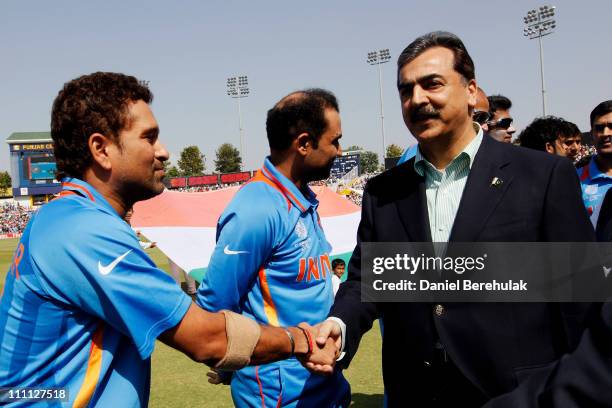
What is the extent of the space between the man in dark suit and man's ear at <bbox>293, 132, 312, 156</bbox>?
861 mm

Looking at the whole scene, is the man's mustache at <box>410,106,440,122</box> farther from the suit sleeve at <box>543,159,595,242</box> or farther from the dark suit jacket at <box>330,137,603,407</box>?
the suit sleeve at <box>543,159,595,242</box>

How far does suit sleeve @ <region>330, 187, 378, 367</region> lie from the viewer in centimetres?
259

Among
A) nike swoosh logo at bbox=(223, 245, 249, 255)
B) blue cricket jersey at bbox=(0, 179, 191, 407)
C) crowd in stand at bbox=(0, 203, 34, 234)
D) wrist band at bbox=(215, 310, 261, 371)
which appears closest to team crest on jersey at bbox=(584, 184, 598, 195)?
nike swoosh logo at bbox=(223, 245, 249, 255)

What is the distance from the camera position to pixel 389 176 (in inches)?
105

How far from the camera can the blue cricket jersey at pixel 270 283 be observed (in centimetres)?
286

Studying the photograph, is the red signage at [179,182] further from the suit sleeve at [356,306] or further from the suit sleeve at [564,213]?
the suit sleeve at [564,213]

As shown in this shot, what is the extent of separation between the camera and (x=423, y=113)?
2.37 metres

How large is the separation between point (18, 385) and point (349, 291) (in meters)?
1.52

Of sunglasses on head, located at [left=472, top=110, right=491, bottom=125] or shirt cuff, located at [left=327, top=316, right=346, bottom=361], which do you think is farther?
sunglasses on head, located at [left=472, top=110, right=491, bottom=125]

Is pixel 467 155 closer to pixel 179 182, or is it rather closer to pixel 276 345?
pixel 276 345

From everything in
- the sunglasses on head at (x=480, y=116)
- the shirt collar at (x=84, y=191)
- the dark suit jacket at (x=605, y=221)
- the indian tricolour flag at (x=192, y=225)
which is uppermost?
the sunglasses on head at (x=480, y=116)

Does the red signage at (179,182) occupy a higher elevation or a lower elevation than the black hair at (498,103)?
lower

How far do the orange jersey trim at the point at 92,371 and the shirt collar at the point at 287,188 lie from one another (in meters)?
1.52

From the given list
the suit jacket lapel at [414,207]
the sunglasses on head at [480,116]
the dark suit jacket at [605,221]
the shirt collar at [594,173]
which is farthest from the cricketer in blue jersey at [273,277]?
the shirt collar at [594,173]
